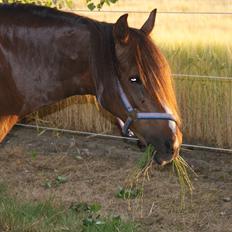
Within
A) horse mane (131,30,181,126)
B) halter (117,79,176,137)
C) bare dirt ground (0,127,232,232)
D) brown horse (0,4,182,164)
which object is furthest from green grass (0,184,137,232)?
horse mane (131,30,181,126)

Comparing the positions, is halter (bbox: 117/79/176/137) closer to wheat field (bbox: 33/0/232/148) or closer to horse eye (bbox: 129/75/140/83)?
horse eye (bbox: 129/75/140/83)

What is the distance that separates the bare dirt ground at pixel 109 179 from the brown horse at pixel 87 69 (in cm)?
127

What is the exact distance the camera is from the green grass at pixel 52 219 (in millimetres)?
3520

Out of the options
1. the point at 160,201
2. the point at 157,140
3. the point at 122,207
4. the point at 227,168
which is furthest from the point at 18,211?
the point at 227,168

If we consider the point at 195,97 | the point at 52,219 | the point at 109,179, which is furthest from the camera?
the point at 195,97

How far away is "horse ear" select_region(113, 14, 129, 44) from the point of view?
98.0 inches

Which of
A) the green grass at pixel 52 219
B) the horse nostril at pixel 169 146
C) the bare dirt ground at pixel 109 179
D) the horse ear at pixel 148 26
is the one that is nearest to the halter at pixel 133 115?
the horse nostril at pixel 169 146

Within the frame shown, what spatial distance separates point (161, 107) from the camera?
2.52m

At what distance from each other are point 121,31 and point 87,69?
31cm

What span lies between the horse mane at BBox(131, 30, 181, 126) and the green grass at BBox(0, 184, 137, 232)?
1.20 metres

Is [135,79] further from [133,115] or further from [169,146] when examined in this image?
[169,146]

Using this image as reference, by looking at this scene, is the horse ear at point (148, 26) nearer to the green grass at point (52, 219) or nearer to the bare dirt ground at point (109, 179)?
the green grass at point (52, 219)

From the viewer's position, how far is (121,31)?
2.51m

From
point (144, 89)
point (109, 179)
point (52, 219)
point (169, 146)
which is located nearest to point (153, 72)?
point (144, 89)
